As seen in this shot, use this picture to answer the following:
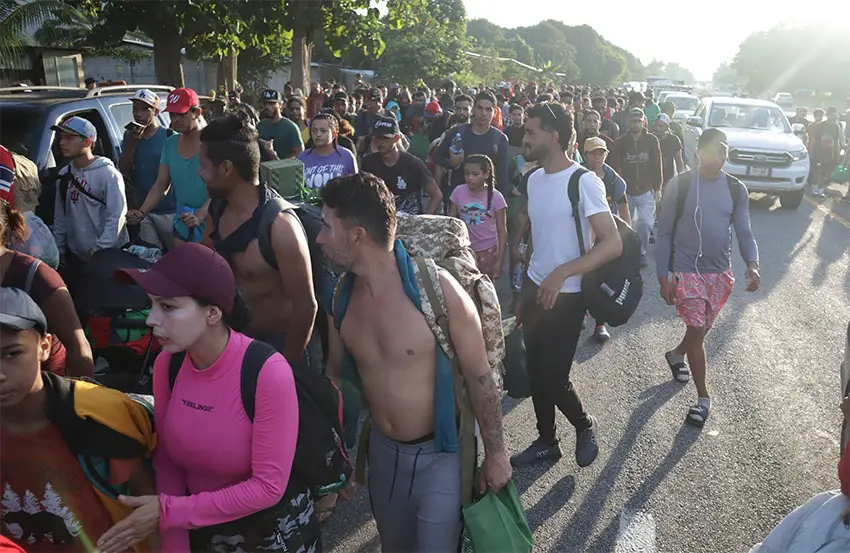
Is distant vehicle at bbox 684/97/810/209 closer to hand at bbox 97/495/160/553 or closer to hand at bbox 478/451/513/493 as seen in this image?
hand at bbox 478/451/513/493

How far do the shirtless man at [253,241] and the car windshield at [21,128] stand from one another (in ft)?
9.67

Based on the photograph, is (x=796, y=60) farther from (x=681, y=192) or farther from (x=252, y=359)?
(x=252, y=359)

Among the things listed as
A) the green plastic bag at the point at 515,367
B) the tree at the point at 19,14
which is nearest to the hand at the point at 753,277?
the green plastic bag at the point at 515,367

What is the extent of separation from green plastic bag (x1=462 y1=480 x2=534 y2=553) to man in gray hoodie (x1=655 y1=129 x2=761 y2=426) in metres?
2.90

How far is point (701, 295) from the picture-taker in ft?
16.8

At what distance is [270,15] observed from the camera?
1597 cm

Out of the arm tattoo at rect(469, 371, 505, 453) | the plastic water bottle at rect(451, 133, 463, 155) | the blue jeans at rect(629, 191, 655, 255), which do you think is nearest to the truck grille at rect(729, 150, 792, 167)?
the blue jeans at rect(629, 191, 655, 255)

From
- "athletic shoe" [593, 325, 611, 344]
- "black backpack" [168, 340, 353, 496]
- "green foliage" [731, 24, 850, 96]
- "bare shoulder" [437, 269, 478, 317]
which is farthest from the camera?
"green foliage" [731, 24, 850, 96]

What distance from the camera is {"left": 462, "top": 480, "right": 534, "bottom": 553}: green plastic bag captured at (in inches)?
97.3

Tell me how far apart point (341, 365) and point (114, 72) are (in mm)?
33635

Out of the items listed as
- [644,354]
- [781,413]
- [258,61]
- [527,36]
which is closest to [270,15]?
[644,354]

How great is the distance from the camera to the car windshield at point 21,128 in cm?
554

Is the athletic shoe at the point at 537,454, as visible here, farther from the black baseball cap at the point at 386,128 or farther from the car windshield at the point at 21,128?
the car windshield at the point at 21,128

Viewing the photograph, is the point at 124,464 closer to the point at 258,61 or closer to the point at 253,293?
the point at 253,293
